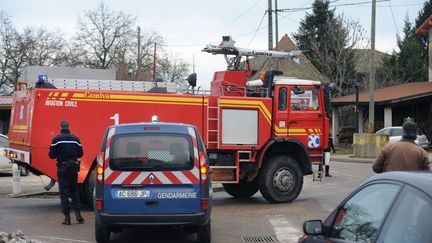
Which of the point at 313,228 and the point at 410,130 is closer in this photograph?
the point at 313,228

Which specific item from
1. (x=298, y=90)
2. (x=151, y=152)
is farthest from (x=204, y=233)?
(x=298, y=90)

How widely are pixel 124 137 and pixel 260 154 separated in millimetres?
5394

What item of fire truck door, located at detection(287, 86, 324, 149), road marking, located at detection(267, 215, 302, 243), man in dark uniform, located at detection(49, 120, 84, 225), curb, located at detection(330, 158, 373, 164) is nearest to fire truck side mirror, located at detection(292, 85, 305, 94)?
fire truck door, located at detection(287, 86, 324, 149)

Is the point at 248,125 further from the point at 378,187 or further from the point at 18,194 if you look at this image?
the point at 378,187

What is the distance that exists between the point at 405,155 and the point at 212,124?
617 centimetres

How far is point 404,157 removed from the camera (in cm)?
790

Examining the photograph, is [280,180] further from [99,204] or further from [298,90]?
[99,204]

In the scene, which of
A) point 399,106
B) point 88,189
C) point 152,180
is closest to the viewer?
point 152,180

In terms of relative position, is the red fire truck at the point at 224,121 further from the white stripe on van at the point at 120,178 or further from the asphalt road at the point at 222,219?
the white stripe on van at the point at 120,178

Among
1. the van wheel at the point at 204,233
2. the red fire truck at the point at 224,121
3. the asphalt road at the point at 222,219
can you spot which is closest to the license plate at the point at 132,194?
the van wheel at the point at 204,233

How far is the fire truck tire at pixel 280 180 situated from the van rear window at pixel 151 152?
518cm

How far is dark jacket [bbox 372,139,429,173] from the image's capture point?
787 cm

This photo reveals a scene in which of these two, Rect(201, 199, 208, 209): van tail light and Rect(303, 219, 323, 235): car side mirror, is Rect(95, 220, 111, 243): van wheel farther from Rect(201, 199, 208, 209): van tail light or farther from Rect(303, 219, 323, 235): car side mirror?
Rect(303, 219, 323, 235): car side mirror

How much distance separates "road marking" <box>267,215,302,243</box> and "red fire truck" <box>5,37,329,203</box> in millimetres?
1977
